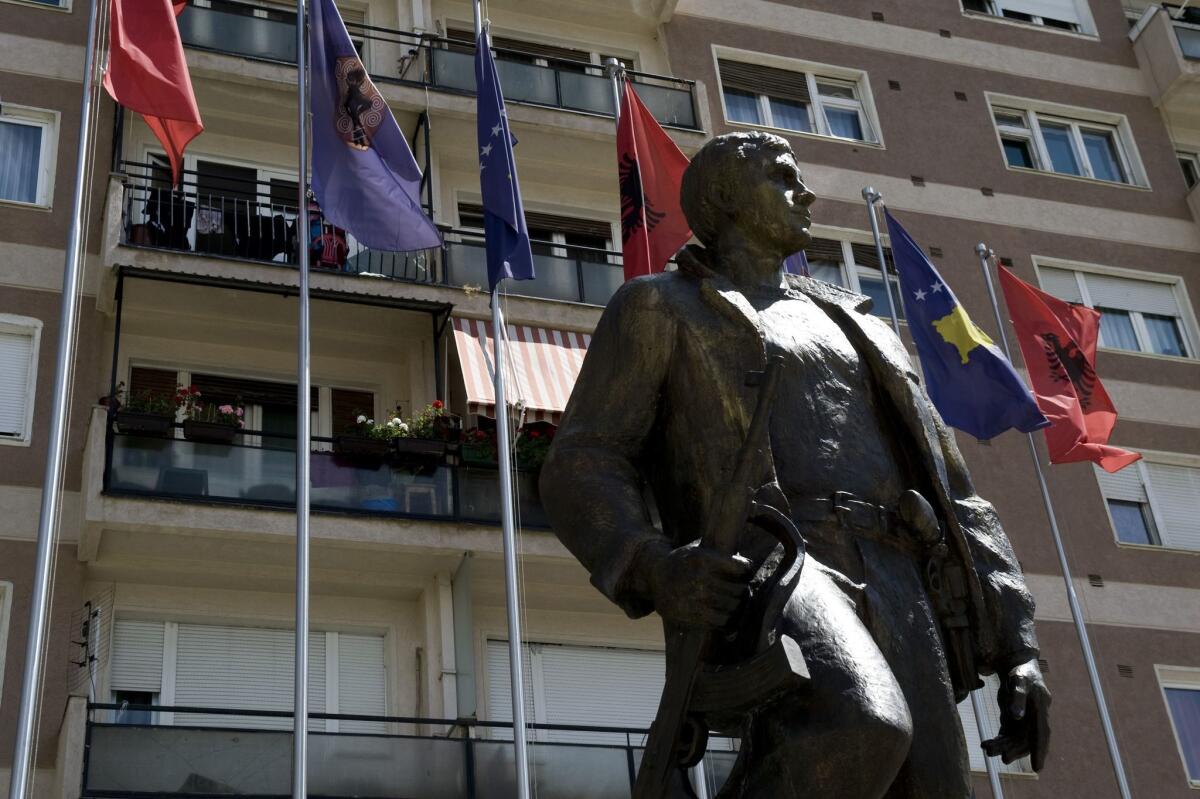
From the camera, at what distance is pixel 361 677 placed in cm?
2036

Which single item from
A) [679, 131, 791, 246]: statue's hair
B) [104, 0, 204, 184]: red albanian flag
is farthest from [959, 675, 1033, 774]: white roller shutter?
[679, 131, 791, 246]: statue's hair

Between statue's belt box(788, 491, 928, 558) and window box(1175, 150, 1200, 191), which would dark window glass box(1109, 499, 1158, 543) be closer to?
window box(1175, 150, 1200, 191)

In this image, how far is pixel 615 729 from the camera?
19109 mm

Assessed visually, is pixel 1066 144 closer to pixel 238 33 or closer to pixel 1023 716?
pixel 238 33

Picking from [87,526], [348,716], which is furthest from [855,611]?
[87,526]

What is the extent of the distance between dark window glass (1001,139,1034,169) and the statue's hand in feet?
85.1

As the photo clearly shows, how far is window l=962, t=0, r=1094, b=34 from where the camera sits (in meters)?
30.6

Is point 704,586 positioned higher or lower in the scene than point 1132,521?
lower

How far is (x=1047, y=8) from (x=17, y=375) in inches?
760

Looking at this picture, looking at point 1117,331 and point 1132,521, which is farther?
point 1117,331

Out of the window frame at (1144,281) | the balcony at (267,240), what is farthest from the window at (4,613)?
the window frame at (1144,281)

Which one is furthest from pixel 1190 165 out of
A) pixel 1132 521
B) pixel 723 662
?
pixel 723 662

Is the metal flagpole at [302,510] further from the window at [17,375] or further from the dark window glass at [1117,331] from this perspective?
the dark window glass at [1117,331]

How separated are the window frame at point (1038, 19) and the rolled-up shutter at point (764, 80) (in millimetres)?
3928
